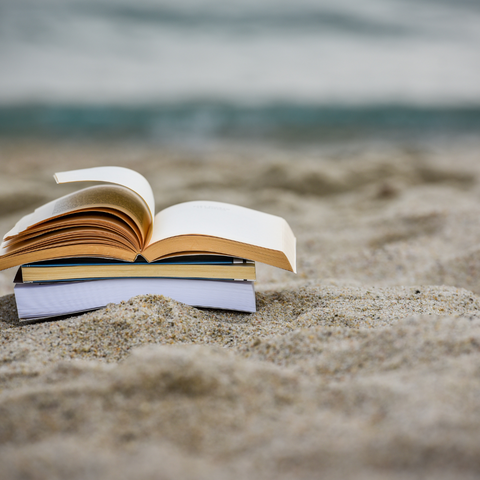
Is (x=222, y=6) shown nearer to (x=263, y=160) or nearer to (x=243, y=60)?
(x=243, y=60)

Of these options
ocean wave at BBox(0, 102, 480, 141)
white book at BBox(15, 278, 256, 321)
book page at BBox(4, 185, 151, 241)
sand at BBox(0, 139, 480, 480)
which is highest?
ocean wave at BBox(0, 102, 480, 141)

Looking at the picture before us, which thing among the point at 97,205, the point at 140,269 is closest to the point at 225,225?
the point at 140,269

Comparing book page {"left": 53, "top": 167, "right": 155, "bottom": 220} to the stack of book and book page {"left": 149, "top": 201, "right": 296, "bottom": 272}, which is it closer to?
the stack of book

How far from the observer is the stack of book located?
1542mm

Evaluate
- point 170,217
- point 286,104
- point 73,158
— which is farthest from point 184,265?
point 286,104

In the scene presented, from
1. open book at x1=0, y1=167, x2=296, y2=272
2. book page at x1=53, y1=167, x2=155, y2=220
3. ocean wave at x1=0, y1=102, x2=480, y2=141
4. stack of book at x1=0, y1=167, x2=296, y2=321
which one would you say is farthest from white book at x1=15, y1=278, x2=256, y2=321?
ocean wave at x1=0, y1=102, x2=480, y2=141

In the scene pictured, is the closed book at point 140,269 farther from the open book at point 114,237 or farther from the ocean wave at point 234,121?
the ocean wave at point 234,121

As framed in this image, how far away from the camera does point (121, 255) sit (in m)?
1.55

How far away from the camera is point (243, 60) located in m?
10.0

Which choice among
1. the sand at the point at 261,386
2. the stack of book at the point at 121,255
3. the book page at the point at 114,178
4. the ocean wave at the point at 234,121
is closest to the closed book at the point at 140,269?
the stack of book at the point at 121,255

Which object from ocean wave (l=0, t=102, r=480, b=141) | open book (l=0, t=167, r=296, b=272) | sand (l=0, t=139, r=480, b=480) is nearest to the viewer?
sand (l=0, t=139, r=480, b=480)

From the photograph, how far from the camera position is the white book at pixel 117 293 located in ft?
5.18

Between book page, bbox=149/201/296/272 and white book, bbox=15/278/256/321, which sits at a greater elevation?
book page, bbox=149/201/296/272

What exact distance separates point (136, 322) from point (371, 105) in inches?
353
